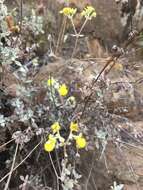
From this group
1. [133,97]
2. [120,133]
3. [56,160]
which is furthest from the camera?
[133,97]

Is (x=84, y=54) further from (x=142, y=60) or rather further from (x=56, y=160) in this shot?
(x=56, y=160)

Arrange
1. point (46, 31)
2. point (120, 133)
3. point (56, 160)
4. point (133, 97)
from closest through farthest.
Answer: point (56, 160) < point (120, 133) < point (133, 97) < point (46, 31)

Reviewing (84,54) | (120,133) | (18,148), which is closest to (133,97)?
(120,133)

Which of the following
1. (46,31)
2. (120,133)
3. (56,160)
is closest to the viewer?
(56,160)

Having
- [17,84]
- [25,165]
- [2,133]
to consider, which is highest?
[17,84]

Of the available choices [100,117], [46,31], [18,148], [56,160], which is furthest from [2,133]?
[46,31]

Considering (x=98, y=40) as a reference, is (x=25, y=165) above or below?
below

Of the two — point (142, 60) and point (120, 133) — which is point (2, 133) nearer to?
point (120, 133)

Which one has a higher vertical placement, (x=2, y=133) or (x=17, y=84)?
(x=17, y=84)

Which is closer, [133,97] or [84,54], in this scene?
[133,97]
